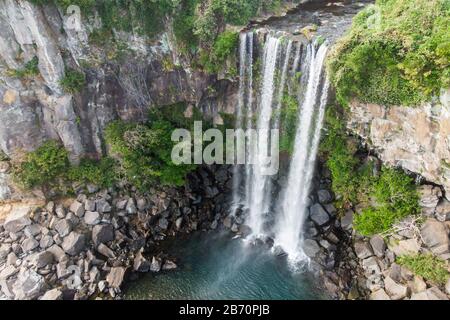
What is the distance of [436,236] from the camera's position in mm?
13656

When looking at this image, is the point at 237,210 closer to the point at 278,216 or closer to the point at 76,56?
the point at 278,216

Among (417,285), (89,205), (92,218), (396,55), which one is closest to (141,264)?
(92,218)

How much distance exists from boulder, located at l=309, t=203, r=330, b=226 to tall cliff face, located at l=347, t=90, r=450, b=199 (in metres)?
3.94

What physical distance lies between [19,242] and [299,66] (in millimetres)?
15438

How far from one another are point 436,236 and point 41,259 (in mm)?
16598

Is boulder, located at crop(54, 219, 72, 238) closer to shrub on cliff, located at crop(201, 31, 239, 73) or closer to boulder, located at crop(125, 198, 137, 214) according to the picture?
boulder, located at crop(125, 198, 137, 214)

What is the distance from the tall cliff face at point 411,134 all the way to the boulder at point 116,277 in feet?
40.0

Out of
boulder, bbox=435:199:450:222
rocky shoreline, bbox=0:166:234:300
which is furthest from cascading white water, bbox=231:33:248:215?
boulder, bbox=435:199:450:222

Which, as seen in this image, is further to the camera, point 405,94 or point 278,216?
point 278,216

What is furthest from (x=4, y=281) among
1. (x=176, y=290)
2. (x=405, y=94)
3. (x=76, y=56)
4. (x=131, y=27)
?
(x=405, y=94)

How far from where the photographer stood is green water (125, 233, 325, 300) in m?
15.4

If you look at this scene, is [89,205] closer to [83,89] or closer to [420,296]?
[83,89]

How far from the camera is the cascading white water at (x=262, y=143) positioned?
638 inches

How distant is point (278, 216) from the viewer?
18906 mm
